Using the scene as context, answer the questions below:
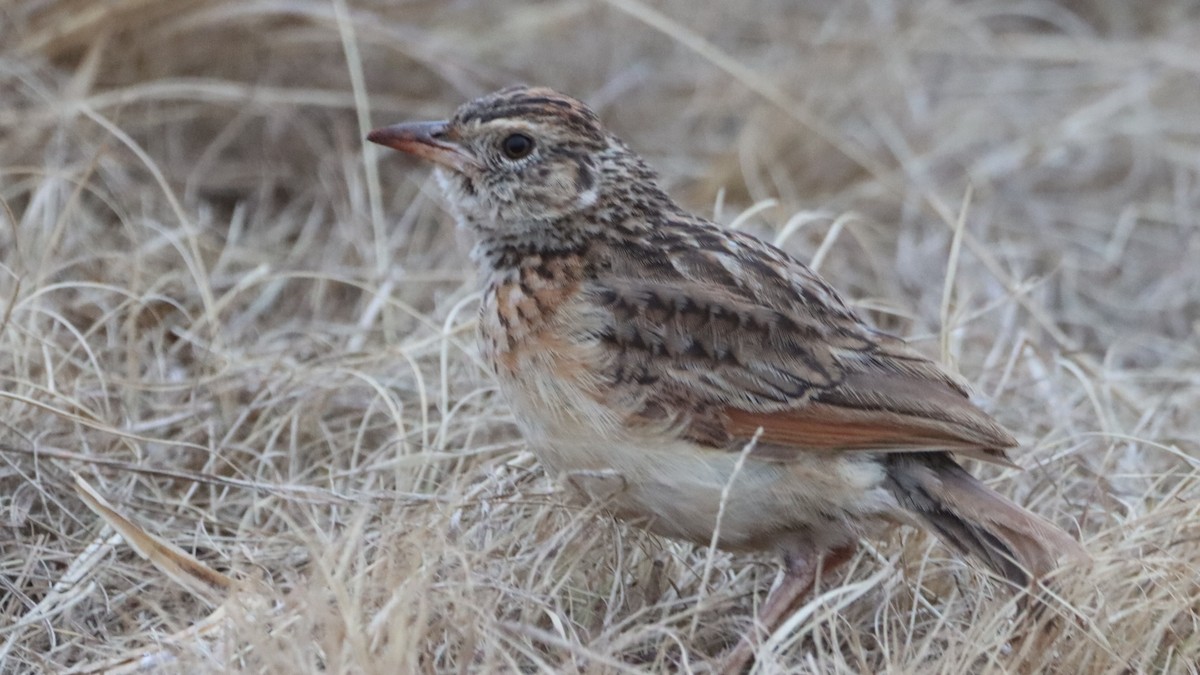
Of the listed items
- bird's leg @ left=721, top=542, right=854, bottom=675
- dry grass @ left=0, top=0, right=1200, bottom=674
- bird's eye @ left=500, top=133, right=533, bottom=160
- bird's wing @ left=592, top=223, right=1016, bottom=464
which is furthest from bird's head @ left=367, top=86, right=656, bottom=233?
bird's leg @ left=721, top=542, right=854, bottom=675

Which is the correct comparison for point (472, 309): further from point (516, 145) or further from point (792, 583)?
point (792, 583)

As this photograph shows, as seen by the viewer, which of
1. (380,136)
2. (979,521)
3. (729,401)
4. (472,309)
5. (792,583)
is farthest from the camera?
(472,309)

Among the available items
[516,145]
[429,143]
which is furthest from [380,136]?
[516,145]

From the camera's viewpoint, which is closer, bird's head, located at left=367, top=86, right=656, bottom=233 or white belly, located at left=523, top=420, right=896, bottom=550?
white belly, located at left=523, top=420, right=896, bottom=550

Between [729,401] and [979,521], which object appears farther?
[729,401]

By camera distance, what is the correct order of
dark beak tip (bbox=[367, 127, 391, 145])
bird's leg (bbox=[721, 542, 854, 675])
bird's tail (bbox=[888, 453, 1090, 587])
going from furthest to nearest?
1. dark beak tip (bbox=[367, 127, 391, 145])
2. bird's leg (bbox=[721, 542, 854, 675])
3. bird's tail (bbox=[888, 453, 1090, 587])

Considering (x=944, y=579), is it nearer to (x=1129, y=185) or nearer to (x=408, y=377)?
(x=408, y=377)

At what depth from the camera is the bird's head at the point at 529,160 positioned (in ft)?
14.0

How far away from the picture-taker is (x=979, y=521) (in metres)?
3.73

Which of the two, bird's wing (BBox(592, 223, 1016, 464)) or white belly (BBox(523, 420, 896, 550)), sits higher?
bird's wing (BBox(592, 223, 1016, 464))

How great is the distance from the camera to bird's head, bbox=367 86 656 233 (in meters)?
4.26

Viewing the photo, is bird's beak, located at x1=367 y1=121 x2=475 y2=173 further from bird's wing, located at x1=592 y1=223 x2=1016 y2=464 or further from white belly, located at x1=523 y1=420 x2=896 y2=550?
white belly, located at x1=523 y1=420 x2=896 y2=550

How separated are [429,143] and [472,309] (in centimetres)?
142

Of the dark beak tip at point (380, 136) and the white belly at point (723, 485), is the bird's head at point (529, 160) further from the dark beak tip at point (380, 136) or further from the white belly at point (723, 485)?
the white belly at point (723, 485)
